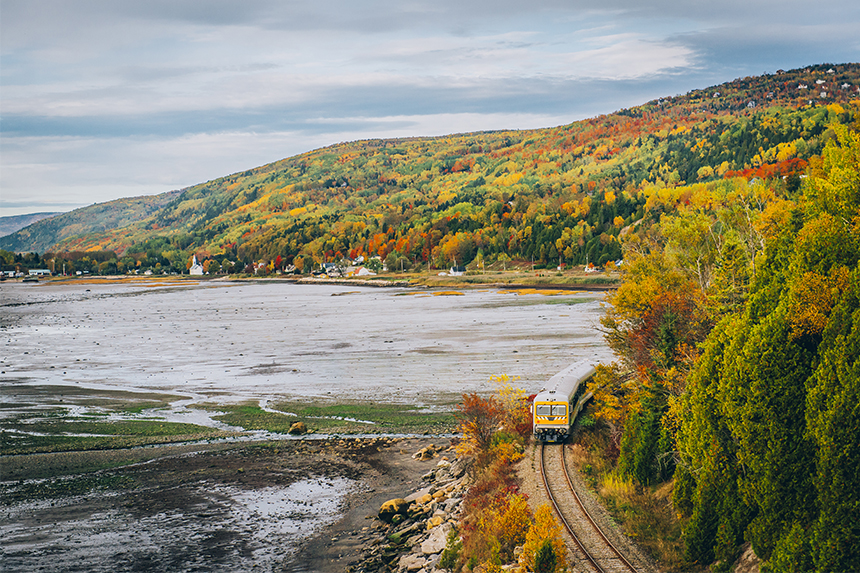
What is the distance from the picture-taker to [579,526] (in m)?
19.2

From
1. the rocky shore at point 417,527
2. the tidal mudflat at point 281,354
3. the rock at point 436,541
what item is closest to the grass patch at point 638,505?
the rocky shore at point 417,527

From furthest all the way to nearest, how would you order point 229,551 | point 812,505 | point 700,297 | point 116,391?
point 116,391 → point 700,297 → point 229,551 → point 812,505

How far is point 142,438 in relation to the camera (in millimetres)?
35844

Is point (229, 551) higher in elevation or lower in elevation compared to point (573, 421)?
lower

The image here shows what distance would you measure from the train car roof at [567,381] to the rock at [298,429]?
1352cm

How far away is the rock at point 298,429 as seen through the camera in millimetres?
36531

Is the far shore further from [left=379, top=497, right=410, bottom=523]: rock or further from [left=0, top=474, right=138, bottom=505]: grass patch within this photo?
[left=0, top=474, right=138, bottom=505]: grass patch

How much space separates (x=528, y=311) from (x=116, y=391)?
6093cm

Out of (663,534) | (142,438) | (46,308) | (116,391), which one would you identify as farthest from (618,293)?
(46,308)

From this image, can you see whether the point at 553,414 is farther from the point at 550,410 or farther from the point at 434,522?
the point at 434,522

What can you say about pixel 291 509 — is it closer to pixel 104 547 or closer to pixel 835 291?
pixel 104 547

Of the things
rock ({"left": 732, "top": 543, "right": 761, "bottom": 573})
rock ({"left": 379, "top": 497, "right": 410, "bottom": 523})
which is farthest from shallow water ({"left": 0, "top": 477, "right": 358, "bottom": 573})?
rock ({"left": 732, "top": 543, "right": 761, "bottom": 573})

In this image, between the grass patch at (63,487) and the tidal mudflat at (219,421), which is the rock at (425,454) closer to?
the tidal mudflat at (219,421)

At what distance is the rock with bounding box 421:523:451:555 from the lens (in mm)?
21156
